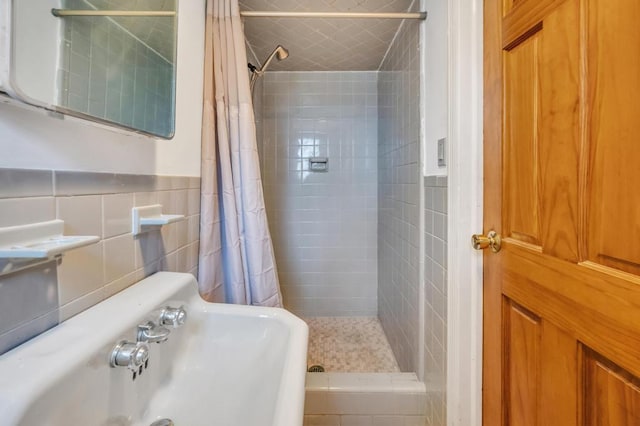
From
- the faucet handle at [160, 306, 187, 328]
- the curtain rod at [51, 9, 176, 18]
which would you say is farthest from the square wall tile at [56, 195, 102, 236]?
the curtain rod at [51, 9, 176, 18]

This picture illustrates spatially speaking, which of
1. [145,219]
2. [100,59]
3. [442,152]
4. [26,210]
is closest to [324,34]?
[442,152]

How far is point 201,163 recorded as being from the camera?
3.92ft

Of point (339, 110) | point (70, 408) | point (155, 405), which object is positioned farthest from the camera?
point (339, 110)

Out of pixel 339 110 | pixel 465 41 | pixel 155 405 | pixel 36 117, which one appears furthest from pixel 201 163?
pixel 339 110

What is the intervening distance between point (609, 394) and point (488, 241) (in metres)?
0.42

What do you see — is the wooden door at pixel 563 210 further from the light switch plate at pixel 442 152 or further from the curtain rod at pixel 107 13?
the curtain rod at pixel 107 13

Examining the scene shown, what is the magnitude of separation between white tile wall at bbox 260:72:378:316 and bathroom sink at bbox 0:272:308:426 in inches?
64.1

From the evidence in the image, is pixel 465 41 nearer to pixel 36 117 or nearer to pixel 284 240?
pixel 36 117

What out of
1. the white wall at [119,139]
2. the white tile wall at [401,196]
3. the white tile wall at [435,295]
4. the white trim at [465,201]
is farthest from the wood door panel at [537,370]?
the white wall at [119,139]

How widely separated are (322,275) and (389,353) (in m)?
0.78

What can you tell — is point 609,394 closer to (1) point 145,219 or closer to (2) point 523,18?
(2) point 523,18

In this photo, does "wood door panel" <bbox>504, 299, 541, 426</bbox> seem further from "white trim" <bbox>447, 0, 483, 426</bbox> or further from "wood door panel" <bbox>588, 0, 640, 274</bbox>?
"wood door panel" <bbox>588, 0, 640, 274</bbox>

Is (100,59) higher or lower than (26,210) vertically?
higher

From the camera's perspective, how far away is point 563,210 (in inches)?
24.4
